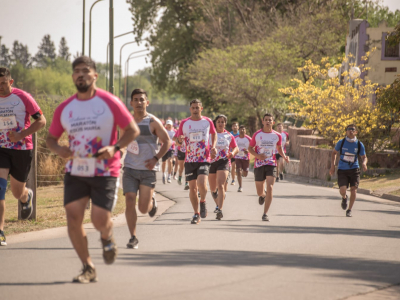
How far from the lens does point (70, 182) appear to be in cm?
631

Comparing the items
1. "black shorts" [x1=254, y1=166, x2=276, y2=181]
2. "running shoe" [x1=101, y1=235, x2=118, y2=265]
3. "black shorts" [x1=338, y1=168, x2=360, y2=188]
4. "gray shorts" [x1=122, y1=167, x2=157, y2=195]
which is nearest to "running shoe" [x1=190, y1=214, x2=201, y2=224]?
"black shorts" [x1=254, y1=166, x2=276, y2=181]

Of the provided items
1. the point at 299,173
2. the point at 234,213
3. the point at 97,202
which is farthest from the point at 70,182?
the point at 299,173

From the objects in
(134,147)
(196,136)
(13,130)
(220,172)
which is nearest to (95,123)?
(134,147)

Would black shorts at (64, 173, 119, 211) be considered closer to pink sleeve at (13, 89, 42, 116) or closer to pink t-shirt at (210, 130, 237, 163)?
pink sleeve at (13, 89, 42, 116)

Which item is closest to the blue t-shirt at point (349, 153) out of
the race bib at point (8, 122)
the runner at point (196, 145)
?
the runner at point (196, 145)

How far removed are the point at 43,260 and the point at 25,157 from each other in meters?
1.78

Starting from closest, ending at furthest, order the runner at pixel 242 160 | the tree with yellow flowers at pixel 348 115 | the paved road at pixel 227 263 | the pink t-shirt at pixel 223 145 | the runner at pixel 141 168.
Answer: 1. the paved road at pixel 227 263
2. the runner at pixel 141 168
3. the pink t-shirt at pixel 223 145
4. the runner at pixel 242 160
5. the tree with yellow flowers at pixel 348 115

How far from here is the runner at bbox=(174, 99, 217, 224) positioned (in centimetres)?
1140

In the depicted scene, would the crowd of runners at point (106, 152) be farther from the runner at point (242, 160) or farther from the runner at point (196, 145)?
the runner at point (242, 160)

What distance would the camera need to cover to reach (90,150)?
621 centimetres

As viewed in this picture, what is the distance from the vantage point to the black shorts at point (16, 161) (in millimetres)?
8906

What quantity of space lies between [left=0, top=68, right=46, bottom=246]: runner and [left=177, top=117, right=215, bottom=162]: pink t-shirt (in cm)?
308

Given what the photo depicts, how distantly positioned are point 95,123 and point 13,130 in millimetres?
3046

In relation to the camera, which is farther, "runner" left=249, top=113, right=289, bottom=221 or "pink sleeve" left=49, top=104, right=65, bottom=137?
"runner" left=249, top=113, right=289, bottom=221
